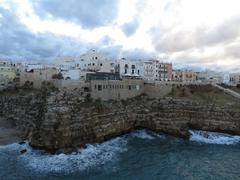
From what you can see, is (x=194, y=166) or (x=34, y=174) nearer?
(x=34, y=174)

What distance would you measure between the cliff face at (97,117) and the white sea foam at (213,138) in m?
1.36

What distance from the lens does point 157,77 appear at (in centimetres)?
10969

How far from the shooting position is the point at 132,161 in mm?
38219

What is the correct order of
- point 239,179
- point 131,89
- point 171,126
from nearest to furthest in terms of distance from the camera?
point 239,179 < point 171,126 < point 131,89

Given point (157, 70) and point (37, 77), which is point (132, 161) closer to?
point (37, 77)

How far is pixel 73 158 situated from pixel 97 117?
10494 millimetres

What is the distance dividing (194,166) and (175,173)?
3.87 m

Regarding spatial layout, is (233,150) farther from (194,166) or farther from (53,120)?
(53,120)

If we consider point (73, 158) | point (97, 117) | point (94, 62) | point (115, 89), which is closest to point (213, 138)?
point (115, 89)

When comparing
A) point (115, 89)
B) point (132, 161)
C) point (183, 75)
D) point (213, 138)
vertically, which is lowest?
point (132, 161)

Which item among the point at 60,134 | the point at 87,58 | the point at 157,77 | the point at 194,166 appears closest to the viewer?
the point at 194,166

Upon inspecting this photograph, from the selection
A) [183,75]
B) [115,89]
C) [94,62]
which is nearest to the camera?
[115,89]

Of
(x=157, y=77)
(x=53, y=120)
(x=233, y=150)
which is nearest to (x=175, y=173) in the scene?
(x=233, y=150)

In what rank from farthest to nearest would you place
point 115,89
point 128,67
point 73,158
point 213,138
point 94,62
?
1. point 128,67
2. point 94,62
3. point 115,89
4. point 213,138
5. point 73,158
